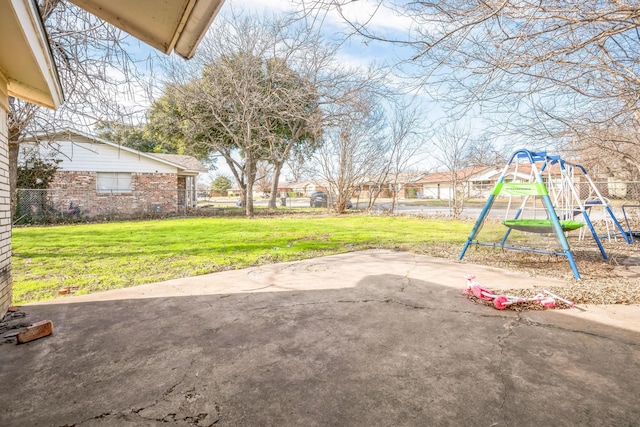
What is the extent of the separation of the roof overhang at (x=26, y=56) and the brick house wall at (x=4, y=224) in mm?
318

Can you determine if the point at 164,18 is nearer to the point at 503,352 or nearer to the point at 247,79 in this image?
the point at 503,352

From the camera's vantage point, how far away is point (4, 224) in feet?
9.91

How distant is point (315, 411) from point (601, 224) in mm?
12219

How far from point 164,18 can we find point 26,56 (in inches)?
48.7

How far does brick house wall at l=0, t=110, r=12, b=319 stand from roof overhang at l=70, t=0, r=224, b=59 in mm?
1526

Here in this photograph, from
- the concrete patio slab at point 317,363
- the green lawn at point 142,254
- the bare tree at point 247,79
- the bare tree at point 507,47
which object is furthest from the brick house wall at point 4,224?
the bare tree at point 247,79

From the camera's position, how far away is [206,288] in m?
3.90

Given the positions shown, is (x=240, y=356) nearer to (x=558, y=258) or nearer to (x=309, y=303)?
(x=309, y=303)

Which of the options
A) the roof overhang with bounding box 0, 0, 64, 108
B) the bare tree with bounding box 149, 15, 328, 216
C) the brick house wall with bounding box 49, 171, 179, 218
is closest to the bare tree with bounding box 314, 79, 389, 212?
the bare tree with bounding box 149, 15, 328, 216

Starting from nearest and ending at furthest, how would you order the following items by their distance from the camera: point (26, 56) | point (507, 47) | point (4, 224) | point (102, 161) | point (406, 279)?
point (26, 56), point (4, 224), point (507, 47), point (406, 279), point (102, 161)

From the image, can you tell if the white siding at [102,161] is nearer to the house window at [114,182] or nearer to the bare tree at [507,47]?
the house window at [114,182]

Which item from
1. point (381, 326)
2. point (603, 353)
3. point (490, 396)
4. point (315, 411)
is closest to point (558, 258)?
point (603, 353)

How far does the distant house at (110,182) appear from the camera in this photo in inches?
570

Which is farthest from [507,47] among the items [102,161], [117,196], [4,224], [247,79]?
[102,161]
